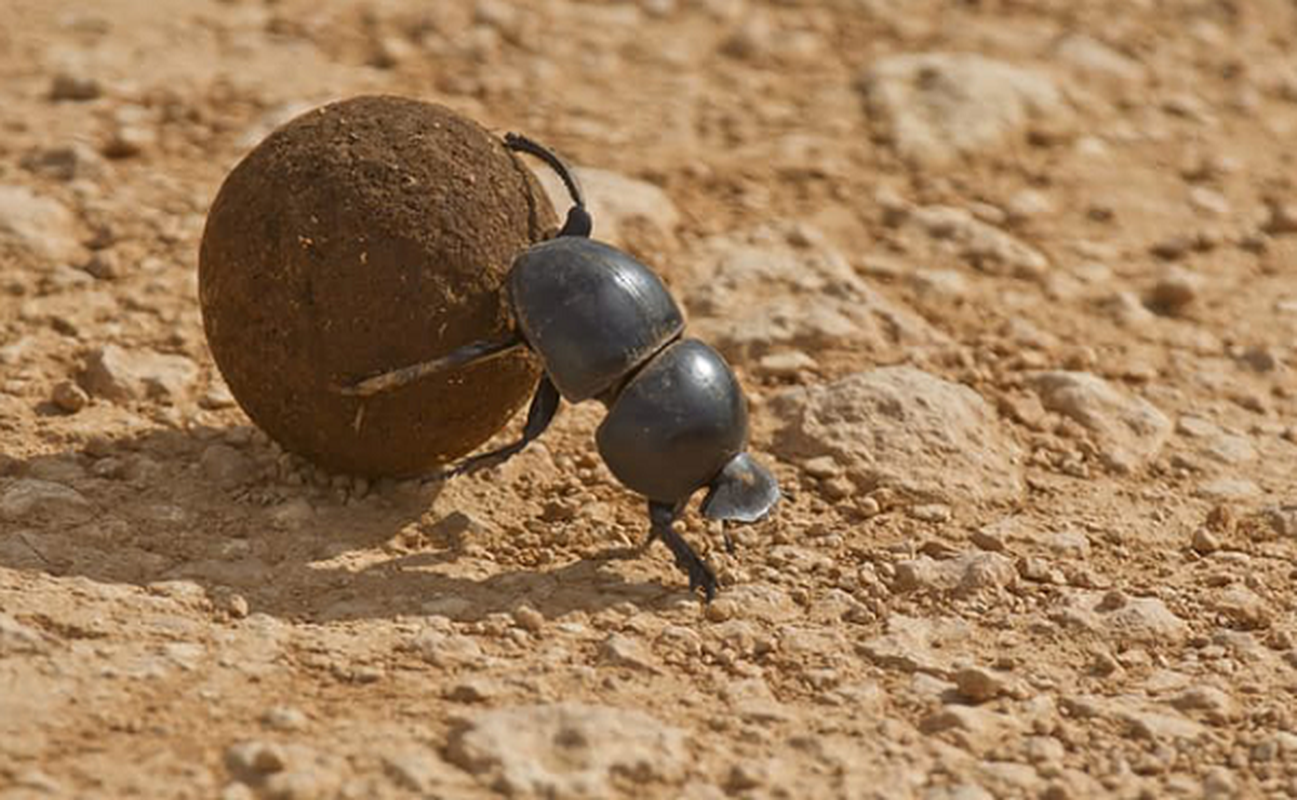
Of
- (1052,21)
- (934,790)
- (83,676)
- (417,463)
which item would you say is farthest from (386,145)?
(1052,21)

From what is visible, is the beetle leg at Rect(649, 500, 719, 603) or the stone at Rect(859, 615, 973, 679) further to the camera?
the beetle leg at Rect(649, 500, 719, 603)

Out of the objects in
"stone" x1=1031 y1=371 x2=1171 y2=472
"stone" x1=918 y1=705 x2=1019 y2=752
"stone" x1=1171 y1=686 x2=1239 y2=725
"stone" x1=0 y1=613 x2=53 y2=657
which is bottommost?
"stone" x1=1031 y1=371 x2=1171 y2=472

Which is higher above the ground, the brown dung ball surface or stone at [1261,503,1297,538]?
the brown dung ball surface

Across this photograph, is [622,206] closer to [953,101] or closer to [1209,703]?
[953,101]

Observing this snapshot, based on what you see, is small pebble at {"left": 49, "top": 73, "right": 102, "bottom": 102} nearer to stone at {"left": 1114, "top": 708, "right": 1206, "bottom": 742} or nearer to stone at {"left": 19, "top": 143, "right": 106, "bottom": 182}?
stone at {"left": 19, "top": 143, "right": 106, "bottom": 182}

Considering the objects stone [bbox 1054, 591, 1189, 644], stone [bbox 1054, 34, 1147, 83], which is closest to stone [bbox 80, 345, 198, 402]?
stone [bbox 1054, 591, 1189, 644]

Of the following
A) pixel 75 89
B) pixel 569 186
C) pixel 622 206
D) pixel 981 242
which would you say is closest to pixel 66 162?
pixel 75 89

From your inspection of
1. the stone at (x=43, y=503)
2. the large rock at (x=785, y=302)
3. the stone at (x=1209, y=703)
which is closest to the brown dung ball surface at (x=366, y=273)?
the stone at (x=43, y=503)
